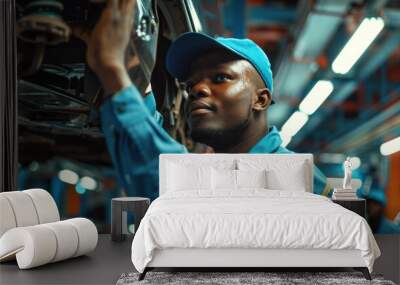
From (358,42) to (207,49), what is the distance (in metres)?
1.67

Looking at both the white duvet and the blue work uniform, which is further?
the blue work uniform

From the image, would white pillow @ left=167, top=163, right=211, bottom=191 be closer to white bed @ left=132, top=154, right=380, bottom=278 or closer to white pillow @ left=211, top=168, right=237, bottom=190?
white pillow @ left=211, top=168, right=237, bottom=190

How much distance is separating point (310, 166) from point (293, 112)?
0.64 meters

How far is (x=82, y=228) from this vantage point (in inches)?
189

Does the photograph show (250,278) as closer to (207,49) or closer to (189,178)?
(189,178)

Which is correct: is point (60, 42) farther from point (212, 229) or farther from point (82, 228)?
point (212, 229)

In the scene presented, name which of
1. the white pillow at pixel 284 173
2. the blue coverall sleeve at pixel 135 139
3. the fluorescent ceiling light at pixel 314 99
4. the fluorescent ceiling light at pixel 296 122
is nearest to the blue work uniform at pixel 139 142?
the blue coverall sleeve at pixel 135 139

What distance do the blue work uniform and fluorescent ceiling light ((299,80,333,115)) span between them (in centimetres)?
42

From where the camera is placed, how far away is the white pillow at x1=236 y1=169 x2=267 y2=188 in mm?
5512

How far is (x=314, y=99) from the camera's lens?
20.4 feet

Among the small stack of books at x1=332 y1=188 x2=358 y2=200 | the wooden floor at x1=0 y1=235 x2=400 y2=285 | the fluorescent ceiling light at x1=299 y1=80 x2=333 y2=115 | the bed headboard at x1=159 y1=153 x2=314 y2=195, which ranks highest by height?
the fluorescent ceiling light at x1=299 y1=80 x2=333 y2=115

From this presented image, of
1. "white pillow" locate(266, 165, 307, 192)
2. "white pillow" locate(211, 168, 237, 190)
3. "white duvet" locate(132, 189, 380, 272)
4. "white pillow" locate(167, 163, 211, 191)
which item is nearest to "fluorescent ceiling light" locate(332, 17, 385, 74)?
"white pillow" locate(266, 165, 307, 192)

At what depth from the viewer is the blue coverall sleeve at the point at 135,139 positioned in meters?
6.28

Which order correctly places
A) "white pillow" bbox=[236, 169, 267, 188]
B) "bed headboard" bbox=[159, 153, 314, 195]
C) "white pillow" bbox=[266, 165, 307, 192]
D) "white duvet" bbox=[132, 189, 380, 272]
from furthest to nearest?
"bed headboard" bbox=[159, 153, 314, 195], "white pillow" bbox=[266, 165, 307, 192], "white pillow" bbox=[236, 169, 267, 188], "white duvet" bbox=[132, 189, 380, 272]
